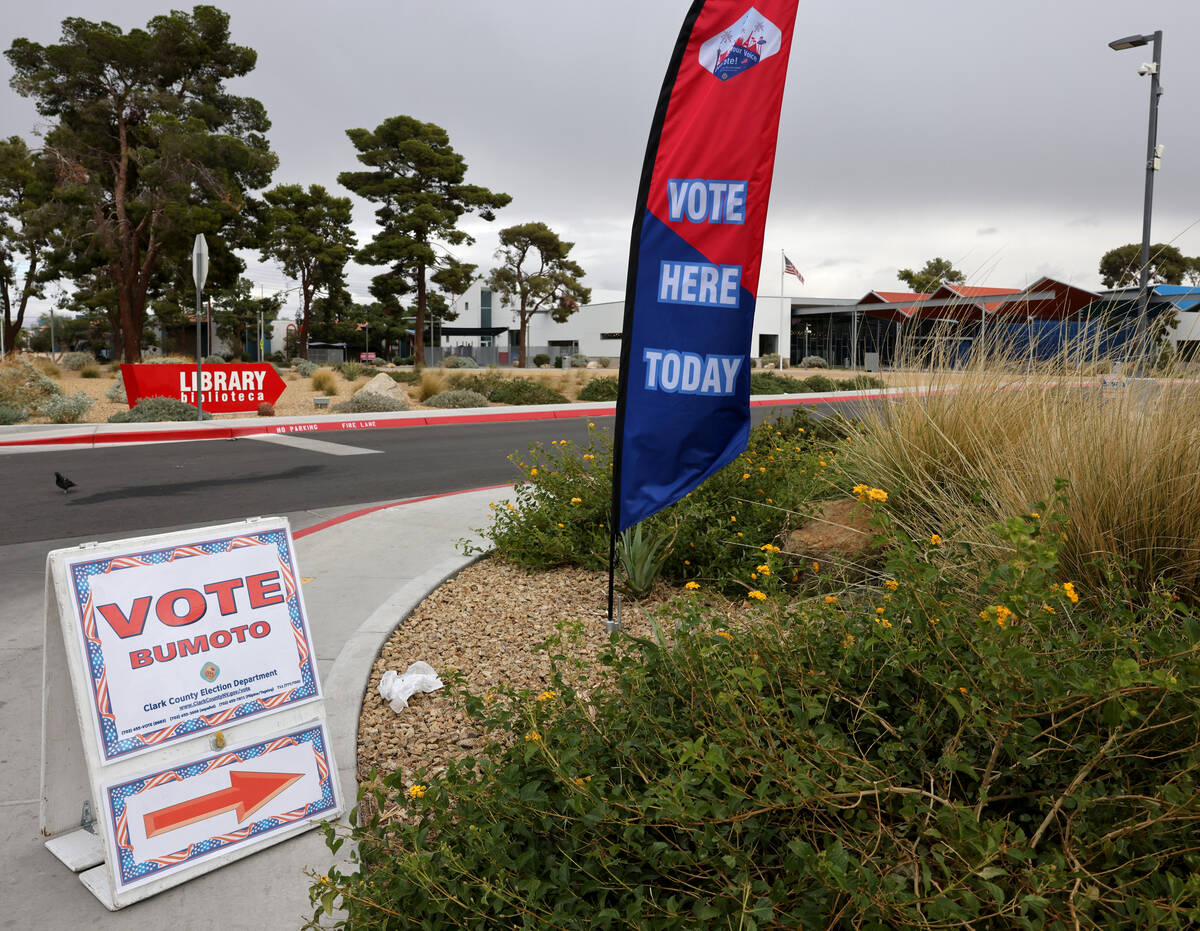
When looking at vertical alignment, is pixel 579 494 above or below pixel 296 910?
above

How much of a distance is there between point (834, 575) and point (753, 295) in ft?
4.96

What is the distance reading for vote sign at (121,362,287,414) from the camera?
19.0 meters

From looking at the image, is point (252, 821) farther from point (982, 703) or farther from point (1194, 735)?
point (1194, 735)

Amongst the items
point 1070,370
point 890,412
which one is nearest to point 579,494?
point 890,412

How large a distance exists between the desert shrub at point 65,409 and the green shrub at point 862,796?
63.1 feet

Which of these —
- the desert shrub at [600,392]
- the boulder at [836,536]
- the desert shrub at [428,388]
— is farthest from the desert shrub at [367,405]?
the boulder at [836,536]

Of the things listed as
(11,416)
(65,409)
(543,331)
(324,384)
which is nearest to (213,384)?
(65,409)

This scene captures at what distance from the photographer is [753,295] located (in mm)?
4309

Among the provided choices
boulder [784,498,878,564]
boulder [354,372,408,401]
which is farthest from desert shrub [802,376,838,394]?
boulder [784,498,878,564]

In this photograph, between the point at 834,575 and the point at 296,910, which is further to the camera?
the point at 834,575

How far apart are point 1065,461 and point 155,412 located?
1851cm

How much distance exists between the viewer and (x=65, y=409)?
736 inches

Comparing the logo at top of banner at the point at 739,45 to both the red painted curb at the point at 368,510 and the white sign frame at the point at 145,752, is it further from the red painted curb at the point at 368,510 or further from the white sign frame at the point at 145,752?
the red painted curb at the point at 368,510

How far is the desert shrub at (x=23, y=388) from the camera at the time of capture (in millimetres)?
19078
